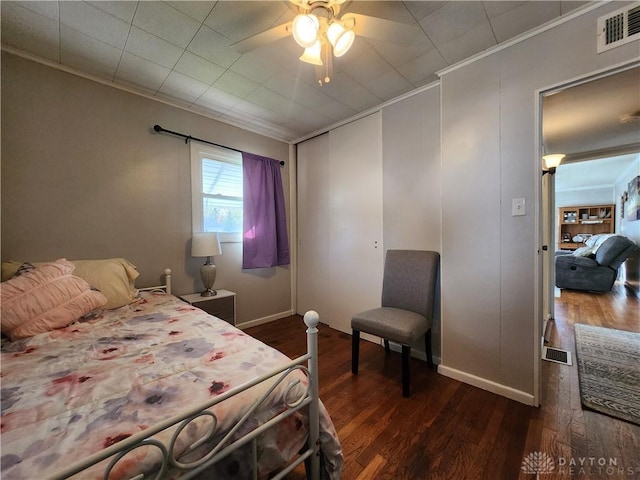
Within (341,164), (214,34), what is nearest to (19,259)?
(214,34)

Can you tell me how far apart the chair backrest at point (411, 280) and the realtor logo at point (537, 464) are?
3.10 ft

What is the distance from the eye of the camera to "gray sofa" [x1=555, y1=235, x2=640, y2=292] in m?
4.38

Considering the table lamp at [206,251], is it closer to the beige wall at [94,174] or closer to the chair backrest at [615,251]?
the beige wall at [94,174]

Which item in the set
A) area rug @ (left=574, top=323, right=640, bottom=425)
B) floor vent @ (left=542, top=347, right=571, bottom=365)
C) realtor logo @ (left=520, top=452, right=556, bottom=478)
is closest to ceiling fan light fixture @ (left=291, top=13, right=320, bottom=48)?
realtor logo @ (left=520, top=452, right=556, bottom=478)

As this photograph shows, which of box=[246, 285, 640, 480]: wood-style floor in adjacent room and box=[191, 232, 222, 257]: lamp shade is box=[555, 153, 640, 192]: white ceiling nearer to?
box=[246, 285, 640, 480]: wood-style floor in adjacent room

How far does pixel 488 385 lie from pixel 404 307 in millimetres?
785

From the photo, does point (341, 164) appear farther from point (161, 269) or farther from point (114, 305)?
point (114, 305)

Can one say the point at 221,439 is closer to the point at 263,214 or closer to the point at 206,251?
the point at 206,251

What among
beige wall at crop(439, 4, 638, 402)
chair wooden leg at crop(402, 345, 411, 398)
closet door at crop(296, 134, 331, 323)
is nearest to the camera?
beige wall at crop(439, 4, 638, 402)

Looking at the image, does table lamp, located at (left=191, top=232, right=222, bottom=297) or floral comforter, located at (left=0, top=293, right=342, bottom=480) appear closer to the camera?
floral comforter, located at (left=0, top=293, right=342, bottom=480)

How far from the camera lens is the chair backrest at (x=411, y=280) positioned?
212cm

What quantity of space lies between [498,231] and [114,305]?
287 cm

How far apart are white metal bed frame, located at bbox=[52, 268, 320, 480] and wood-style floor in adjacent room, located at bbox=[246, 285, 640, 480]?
462 mm

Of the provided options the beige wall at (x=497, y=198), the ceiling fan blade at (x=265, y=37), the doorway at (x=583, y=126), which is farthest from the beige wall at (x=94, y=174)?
A: the doorway at (x=583, y=126)
